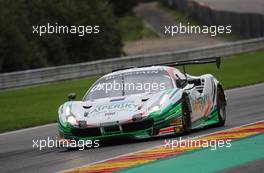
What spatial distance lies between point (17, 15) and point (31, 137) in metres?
32.1

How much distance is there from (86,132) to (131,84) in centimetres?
144

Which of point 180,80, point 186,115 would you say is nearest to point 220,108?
point 180,80

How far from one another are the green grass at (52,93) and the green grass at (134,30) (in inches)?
1274

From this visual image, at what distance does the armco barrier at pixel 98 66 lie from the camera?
34.9 meters

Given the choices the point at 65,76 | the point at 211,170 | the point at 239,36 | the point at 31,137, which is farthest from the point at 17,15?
the point at 211,170

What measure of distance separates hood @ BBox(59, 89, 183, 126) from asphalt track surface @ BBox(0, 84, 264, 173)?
426mm

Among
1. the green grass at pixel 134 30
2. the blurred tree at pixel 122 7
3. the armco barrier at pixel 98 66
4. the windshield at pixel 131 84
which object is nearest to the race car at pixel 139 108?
the windshield at pixel 131 84

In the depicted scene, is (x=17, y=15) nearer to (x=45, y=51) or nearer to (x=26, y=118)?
A: (x=45, y=51)

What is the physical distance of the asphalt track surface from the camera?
40.5 ft

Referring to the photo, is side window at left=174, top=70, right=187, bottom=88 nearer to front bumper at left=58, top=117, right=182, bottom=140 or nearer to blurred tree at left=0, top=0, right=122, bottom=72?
front bumper at left=58, top=117, right=182, bottom=140

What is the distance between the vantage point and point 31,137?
18.0 meters

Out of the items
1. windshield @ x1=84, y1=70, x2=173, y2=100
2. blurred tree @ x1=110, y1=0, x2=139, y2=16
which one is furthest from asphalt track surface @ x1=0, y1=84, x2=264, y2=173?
blurred tree @ x1=110, y1=0, x2=139, y2=16

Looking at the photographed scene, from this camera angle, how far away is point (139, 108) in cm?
1423

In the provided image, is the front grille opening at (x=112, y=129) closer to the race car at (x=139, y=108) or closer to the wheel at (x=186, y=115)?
the race car at (x=139, y=108)
